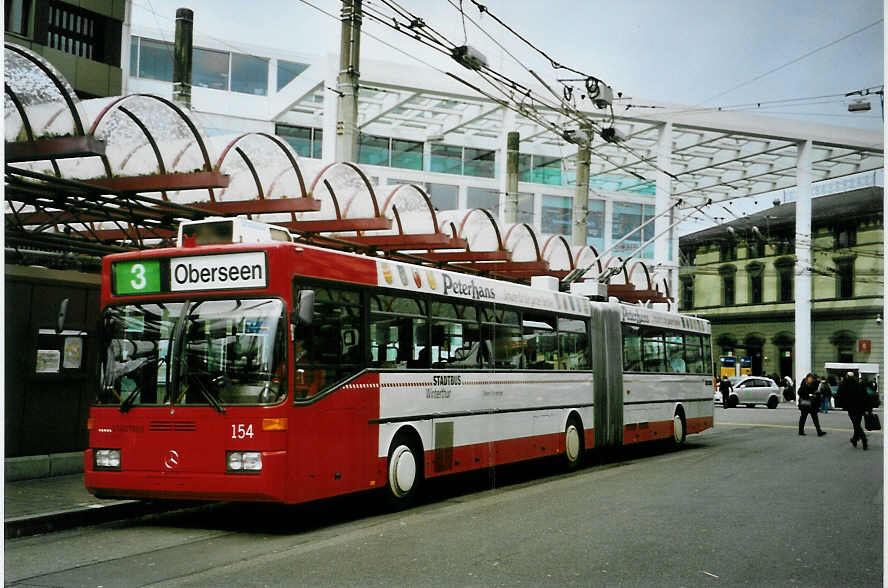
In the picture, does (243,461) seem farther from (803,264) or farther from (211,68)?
(211,68)

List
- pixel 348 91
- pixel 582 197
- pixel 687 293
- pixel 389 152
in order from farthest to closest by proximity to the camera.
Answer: pixel 687 293, pixel 389 152, pixel 582 197, pixel 348 91

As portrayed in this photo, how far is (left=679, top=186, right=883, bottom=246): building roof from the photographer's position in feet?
90.2

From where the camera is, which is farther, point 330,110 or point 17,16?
point 330,110

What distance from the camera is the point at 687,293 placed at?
58312mm

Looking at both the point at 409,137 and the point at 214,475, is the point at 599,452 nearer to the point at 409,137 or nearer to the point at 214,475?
the point at 214,475

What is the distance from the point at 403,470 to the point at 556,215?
39054 mm

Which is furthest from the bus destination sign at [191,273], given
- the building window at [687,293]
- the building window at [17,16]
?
the building window at [687,293]

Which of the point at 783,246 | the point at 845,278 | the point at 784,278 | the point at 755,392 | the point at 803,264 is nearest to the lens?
the point at 845,278

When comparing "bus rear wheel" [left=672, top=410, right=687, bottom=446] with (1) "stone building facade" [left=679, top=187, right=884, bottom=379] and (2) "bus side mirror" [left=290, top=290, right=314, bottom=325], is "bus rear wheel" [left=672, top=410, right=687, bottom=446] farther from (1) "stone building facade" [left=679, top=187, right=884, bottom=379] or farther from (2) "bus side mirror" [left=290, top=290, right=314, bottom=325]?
(2) "bus side mirror" [left=290, top=290, right=314, bottom=325]

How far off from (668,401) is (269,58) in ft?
91.4

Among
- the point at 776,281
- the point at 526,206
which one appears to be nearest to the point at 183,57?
the point at 526,206

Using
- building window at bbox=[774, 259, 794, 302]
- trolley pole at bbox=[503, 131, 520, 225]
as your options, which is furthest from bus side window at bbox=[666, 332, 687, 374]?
building window at bbox=[774, 259, 794, 302]

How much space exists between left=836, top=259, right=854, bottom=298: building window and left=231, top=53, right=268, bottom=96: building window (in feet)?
83.3

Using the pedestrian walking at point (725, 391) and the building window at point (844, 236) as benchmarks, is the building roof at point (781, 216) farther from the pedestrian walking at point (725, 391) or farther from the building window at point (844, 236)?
the pedestrian walking at point (725, 391)
